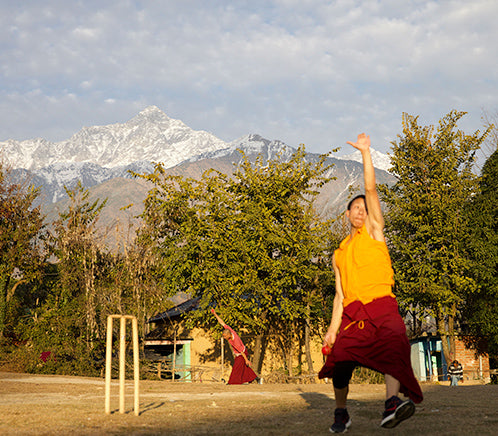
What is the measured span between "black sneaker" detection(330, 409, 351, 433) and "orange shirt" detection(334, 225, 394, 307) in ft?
3.38

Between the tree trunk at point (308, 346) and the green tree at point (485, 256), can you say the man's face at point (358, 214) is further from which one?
the tree trunk at point (308, 346)

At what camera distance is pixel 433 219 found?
101 ft

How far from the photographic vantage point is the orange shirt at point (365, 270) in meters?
5.41

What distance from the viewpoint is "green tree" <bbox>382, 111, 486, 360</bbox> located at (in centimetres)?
2984

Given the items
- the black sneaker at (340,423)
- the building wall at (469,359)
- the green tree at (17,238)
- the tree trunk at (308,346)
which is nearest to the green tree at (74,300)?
the green tree at (17,238)

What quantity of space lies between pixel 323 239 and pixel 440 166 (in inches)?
331

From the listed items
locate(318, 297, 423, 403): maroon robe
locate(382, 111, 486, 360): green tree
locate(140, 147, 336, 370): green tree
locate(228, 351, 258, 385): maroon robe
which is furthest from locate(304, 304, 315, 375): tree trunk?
locate(318, 297, 423, 403): maroon robe

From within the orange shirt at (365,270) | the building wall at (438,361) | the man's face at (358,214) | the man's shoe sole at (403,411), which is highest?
the man's face at (358,214)

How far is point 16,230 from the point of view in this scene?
31047mm

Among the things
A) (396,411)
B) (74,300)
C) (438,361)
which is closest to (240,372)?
(396,411)

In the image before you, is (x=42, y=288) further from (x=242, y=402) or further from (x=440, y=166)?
(x=242, y=402)

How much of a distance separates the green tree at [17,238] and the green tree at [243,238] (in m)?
6.81

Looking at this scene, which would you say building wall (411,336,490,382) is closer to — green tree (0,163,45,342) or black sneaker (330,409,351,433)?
green tree (0,163,45,342)

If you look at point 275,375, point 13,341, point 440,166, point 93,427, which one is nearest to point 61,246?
point 13,341
